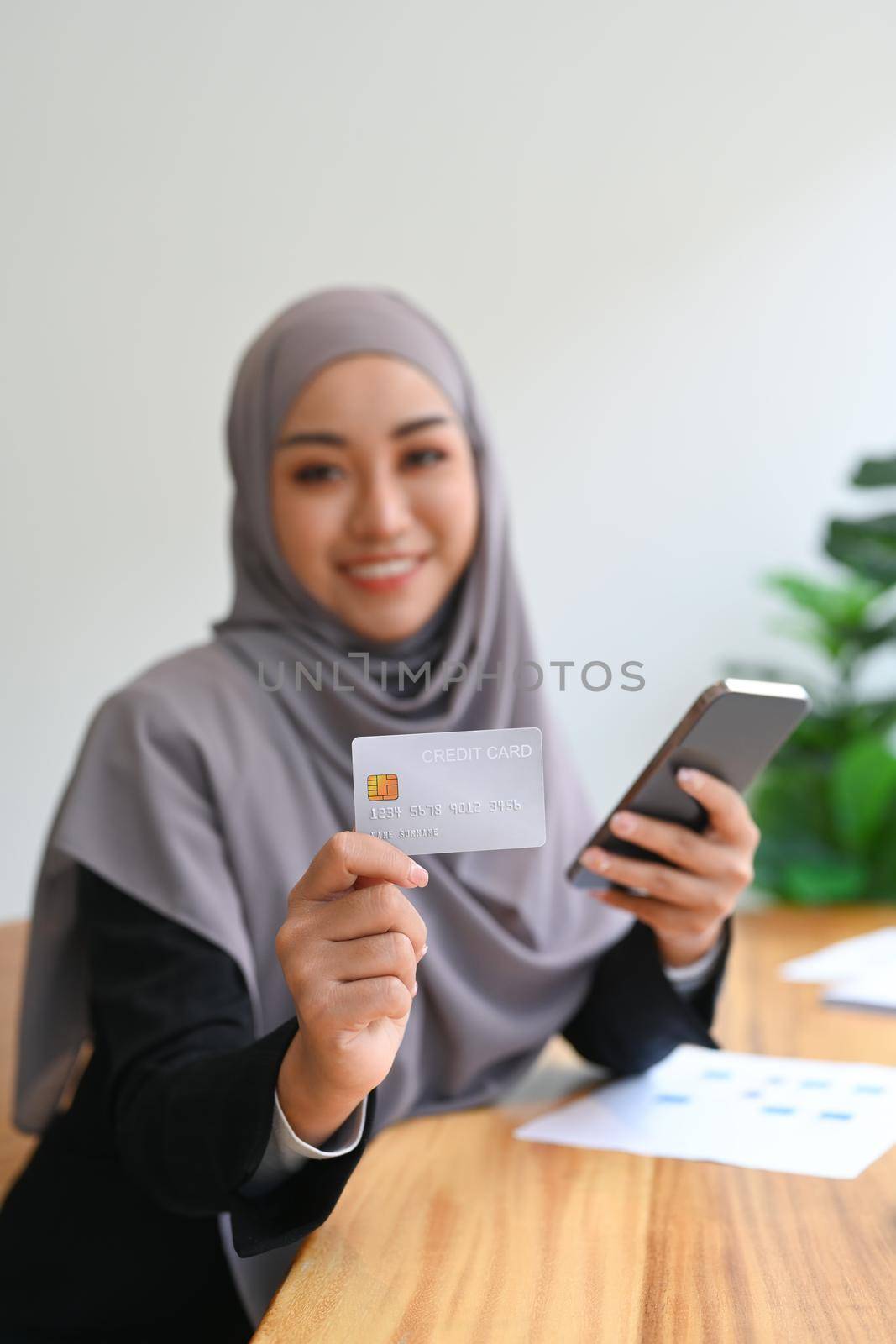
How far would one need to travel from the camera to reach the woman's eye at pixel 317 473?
0.87 metres

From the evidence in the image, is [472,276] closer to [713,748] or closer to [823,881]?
[823,881]

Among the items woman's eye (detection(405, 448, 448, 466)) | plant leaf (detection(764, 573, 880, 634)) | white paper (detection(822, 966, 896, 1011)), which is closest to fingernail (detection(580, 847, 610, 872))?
woman's eye (detection(405, 448, 448, 466))

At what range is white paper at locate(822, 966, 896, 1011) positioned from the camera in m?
1.21

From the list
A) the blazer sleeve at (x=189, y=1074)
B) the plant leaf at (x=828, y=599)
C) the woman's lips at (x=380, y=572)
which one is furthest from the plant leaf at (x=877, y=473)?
the blazer sleeve at (x=189, y=1074)

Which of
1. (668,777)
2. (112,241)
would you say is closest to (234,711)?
(668,777)

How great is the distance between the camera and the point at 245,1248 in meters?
0.68

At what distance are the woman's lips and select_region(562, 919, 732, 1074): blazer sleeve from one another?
1.13ft

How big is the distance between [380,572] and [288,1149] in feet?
1.22

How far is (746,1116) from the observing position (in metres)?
0.90

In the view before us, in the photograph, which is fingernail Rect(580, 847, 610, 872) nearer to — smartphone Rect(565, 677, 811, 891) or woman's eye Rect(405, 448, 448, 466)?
smartphone Rect(565, 677, 811, 891)

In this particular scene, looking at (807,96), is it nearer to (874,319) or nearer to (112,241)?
(874,319)

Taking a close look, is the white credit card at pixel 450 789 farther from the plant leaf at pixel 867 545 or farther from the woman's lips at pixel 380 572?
the plant leaf at pixel 867 545

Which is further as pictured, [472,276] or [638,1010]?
[472,276]

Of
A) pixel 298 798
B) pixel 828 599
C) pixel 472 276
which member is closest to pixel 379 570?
pixel 298 798
